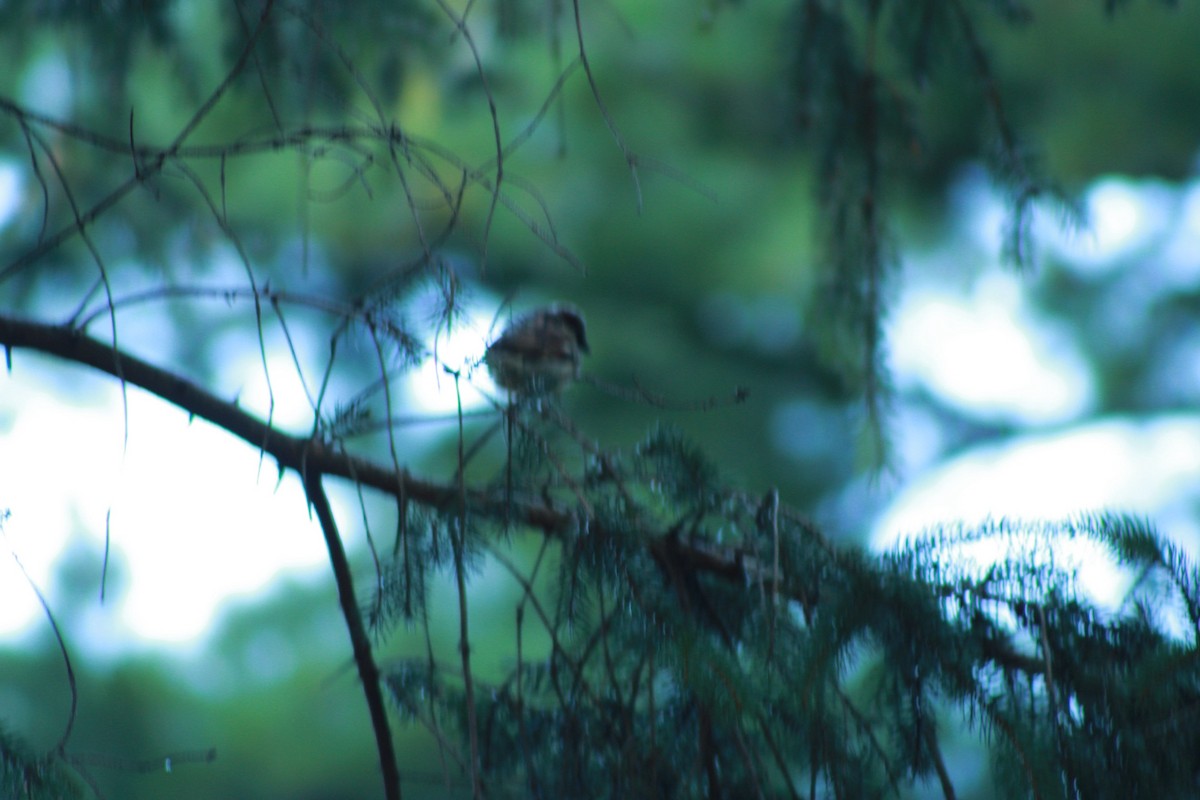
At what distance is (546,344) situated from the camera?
5.97 ft

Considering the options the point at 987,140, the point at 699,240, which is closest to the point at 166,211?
the point at 987,140

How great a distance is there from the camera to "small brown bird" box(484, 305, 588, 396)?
1667mm

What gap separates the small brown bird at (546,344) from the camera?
1667 mm

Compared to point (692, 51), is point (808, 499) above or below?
below

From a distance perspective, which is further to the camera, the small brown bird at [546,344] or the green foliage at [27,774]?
the small brown bird at [546,344]

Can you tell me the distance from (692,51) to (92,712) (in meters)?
3.51

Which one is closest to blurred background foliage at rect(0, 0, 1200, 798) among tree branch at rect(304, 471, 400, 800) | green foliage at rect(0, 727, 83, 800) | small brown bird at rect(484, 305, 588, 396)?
small brown bird at rect(484, 305, 588, 396)

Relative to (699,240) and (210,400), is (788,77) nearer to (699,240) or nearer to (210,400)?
(210,400)

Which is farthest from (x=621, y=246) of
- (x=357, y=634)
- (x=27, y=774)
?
(x=27, y=774)

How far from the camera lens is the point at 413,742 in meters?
4.11

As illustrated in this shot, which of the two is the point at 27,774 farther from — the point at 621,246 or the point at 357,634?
the point at 621,246

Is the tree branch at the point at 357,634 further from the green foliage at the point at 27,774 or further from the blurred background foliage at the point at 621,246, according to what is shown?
the blurred background foliage at the point at 621,246

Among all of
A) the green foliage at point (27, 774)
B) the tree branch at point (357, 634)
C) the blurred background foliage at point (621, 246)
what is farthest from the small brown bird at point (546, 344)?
the blurred background foliage at point (621, 246)

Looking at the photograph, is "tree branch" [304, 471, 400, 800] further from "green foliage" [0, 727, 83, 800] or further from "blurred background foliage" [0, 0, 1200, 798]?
"blurred background foliage" [0, 0, 1200, 798]
